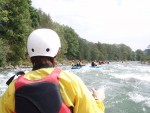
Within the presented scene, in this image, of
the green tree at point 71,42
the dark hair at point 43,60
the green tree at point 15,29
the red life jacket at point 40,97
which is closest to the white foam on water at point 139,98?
the dark hair at point 43,60

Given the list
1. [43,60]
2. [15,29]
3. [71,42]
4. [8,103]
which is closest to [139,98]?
[43,60]

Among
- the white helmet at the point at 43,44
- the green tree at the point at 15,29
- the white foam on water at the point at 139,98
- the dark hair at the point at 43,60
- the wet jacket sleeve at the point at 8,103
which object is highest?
the green tree at the point at 15,29

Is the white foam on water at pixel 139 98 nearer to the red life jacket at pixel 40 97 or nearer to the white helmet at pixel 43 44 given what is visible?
the white helmet at pixel 43 44

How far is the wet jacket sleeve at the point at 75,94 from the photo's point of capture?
2.10 metres

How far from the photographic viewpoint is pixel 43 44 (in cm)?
226

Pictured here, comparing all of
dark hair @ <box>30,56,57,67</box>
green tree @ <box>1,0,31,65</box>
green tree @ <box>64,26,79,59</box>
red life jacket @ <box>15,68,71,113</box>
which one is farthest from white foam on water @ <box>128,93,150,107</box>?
green tree @ <box>64,26,79,59</box>

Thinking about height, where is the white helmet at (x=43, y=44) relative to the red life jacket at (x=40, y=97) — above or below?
above

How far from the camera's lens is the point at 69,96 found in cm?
211

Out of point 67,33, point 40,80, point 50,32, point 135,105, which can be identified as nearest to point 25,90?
point 40,80

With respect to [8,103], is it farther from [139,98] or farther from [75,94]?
[139,98]

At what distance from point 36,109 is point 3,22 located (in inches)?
1453

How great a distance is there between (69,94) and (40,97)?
0.60ft

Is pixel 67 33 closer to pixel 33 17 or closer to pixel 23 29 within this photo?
pixel 33 17

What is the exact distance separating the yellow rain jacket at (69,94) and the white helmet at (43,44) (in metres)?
0.14
